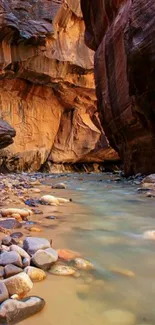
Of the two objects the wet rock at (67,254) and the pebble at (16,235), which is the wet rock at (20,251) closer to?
the wet rock at (67,254)

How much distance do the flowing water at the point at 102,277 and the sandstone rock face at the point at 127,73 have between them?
462cm

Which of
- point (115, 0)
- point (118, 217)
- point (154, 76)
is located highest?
point (115, 0)

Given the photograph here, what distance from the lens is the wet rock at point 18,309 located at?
112cm

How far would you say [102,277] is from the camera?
1579 millimetres

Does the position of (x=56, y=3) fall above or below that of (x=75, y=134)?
above

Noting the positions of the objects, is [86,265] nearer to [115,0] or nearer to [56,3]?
[115,0]

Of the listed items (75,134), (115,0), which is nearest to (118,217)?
(115,0)

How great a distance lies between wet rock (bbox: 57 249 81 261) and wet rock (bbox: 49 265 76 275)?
15 cm

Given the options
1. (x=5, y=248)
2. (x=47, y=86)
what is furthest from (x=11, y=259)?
(x=47, y=86)

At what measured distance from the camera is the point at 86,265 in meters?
1.72

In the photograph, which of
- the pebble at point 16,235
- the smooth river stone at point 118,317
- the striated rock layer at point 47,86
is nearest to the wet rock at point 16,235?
the pebble at point 16,235

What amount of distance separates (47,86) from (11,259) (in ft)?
70.9

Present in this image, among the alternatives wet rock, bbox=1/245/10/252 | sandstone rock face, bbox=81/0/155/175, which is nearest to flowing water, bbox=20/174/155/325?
wet rock, bbox=1/245/10/252

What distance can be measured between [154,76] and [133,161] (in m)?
4.02
